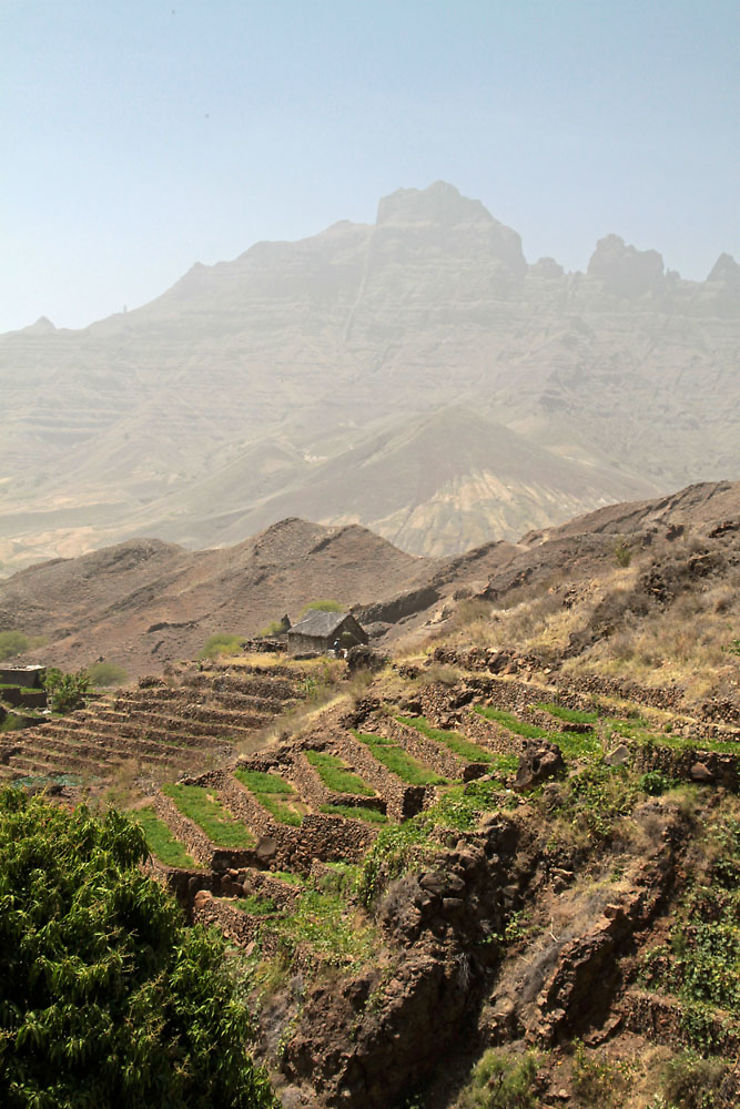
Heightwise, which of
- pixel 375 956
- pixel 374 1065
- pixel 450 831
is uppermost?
pixel 450 831

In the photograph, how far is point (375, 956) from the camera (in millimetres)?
11711

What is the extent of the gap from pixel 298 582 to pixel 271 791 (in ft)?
163

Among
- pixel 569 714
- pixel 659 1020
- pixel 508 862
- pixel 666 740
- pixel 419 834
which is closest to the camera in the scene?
A: pixel 659 1020

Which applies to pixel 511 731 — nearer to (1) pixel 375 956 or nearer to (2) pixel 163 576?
(1) pixel 375 956

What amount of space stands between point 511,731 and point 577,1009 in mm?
6415

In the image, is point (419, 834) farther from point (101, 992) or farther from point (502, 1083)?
point (101, 992)

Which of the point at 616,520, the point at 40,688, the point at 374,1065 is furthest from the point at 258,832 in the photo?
the point at 616,520

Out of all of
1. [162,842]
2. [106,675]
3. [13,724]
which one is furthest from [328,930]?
[106,675]

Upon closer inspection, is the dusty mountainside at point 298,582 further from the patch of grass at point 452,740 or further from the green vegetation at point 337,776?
the green vegetation at point 337,776

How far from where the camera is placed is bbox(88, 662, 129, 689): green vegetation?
173ft

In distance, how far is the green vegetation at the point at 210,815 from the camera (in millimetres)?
16953

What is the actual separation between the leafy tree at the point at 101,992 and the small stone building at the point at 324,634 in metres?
28.1

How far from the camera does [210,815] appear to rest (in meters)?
18.6

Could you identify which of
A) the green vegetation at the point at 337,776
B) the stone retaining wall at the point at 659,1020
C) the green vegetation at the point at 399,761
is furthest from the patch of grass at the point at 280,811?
the stone retaining wall at the point at 659,1020
